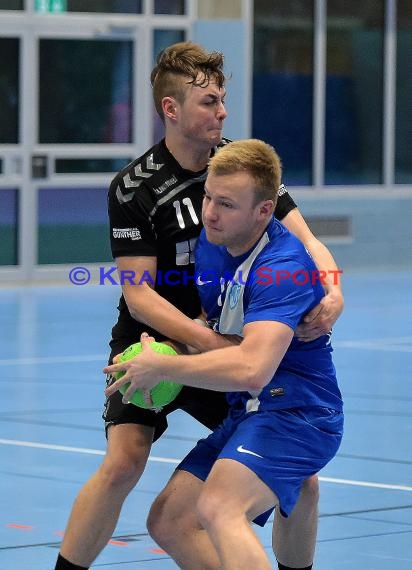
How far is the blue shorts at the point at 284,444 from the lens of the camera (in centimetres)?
455

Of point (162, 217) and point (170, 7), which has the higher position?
point (170, 7)

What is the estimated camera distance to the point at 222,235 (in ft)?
15.2

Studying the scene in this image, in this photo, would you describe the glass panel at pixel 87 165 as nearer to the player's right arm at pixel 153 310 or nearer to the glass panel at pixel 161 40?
the glass panel at pixel 161 40

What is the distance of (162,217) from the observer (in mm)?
5207

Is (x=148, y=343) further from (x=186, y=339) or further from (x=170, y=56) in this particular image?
(x=170, y=56)

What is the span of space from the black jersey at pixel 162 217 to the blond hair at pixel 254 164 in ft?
2.03

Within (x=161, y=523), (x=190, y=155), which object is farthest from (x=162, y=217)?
(x=161, y=523)

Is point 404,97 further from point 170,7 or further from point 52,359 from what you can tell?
point 52,359

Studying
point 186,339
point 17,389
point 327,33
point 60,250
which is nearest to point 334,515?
point 186,339

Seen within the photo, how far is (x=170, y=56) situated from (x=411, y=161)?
51.3 ft

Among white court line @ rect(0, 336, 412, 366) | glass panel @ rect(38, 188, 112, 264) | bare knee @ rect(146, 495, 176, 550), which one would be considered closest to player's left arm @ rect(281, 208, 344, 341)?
bare knee @ rect(146, 495, 176, 550)

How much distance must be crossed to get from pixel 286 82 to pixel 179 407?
47.1ft

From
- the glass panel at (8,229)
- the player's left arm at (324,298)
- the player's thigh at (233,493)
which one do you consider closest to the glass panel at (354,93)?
the glass panel at (8,229)

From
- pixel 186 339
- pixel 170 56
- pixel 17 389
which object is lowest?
pixel 17 389
